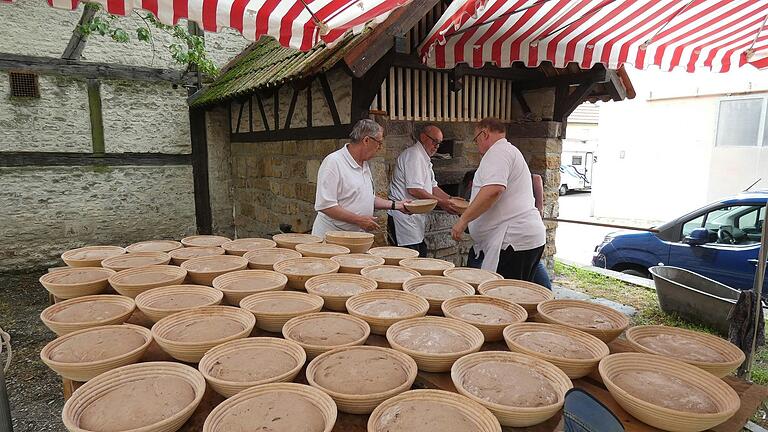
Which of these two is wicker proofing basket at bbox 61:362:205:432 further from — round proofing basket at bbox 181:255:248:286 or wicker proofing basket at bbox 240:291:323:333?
round proofing basket at bbox 181:255:248:286

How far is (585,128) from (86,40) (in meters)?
21.6

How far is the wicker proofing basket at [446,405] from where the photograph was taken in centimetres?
108

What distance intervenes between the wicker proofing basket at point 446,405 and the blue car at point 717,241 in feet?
15.6

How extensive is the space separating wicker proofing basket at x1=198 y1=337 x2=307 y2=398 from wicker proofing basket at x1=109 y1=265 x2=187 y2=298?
2.46 ft

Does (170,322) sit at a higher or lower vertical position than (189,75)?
lower

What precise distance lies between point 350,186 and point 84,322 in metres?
2.09

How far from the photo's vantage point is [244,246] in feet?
9.12

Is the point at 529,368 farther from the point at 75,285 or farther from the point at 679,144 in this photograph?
the point at 679,144

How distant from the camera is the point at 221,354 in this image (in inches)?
55.0

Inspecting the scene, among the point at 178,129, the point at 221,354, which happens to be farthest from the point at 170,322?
the point at 178,129

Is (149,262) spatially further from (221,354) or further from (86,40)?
(86,40)

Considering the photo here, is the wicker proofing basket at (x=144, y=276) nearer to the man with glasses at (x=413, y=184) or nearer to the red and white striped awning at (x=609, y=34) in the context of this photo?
the red and white striped awning at (x=609, y=34)

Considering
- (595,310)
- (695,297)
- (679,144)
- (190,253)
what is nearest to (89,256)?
(190,253)

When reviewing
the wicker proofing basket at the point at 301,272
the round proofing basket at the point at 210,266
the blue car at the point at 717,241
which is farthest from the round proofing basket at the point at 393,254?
the blue car at the point at 717,241
